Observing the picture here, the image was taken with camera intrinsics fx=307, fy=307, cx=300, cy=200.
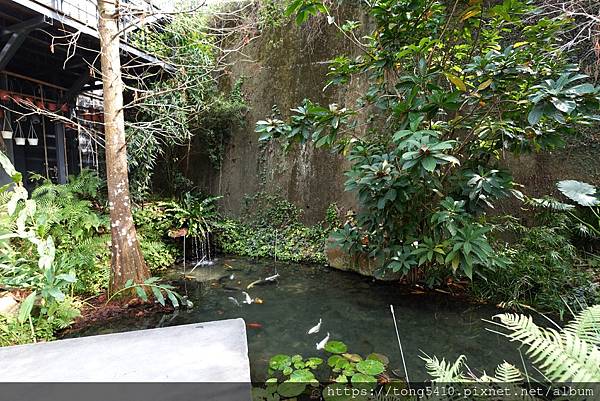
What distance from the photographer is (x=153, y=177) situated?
6.62 m

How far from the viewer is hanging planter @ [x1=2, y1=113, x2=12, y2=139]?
429cm

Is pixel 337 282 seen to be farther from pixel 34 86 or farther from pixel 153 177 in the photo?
pixel 34 86

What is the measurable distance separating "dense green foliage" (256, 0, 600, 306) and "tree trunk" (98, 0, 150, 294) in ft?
5.12

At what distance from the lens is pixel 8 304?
2639 millimetres

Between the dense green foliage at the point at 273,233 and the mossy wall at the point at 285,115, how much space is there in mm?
199

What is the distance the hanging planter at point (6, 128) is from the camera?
429cm

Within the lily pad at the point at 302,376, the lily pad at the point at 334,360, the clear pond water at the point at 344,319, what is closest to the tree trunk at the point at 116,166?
the clear pond water at the point at 344,319

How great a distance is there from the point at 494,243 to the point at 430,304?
3.91 ft

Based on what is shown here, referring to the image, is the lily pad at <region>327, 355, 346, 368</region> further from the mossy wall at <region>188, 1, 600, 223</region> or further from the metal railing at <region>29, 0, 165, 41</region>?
the metal railing at <region>29, 0, 165, 41</region>

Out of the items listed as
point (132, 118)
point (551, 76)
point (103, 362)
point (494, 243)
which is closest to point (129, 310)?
point (103, 362)

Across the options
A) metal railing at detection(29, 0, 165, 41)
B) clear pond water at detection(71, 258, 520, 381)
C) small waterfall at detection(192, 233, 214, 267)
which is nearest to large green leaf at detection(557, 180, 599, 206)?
clear pond water at detection(71, 258, 520, 381)

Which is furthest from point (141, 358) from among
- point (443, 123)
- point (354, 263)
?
point (354, 263)

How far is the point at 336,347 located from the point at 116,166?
2854 mm

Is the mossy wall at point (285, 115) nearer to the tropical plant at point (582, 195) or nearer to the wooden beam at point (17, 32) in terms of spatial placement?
the tropical plant at point (582, 195)
